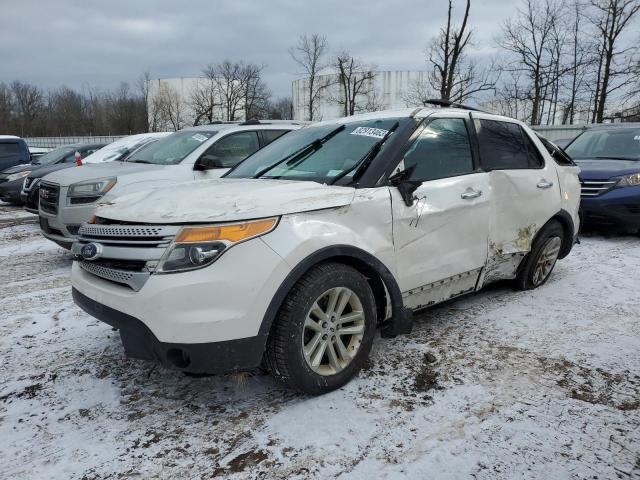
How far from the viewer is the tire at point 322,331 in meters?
2.57

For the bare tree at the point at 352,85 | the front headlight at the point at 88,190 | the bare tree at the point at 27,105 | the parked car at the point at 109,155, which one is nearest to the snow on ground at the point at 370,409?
the front headlight at the point at 88,190

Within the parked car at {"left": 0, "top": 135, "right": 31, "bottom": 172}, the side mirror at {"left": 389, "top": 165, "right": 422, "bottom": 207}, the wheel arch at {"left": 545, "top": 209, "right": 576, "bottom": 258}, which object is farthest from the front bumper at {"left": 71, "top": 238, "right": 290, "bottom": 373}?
the parked car at {"left": 0, "top": 135, "right": 31, "bottom": 172}

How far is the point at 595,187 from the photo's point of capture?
7.09 metres

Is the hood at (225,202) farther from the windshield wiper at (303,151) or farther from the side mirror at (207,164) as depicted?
the side mirror at (207,164)

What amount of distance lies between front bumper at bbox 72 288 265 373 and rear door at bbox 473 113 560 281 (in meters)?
2.31

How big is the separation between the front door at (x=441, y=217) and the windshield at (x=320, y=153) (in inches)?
12.2

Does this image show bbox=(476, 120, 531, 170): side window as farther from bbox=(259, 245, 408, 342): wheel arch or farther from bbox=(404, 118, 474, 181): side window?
bbox=(259, 245, 408, 342): wheel arch

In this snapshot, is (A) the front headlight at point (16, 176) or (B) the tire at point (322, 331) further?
(A) the front headlight at point (16, 176)

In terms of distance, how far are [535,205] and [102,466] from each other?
3.90 m

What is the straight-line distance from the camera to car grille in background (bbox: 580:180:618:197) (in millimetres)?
6996

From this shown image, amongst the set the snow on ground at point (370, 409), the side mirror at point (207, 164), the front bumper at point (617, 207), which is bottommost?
the snow on ground at point (370, 409)

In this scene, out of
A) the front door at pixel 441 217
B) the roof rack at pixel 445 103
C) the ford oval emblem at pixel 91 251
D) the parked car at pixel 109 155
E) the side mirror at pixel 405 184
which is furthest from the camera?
the parked car at pixel 109 155

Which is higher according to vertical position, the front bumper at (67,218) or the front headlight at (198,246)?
the front headlight at (198,246)

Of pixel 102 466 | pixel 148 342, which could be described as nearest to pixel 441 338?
pixel 148 342
